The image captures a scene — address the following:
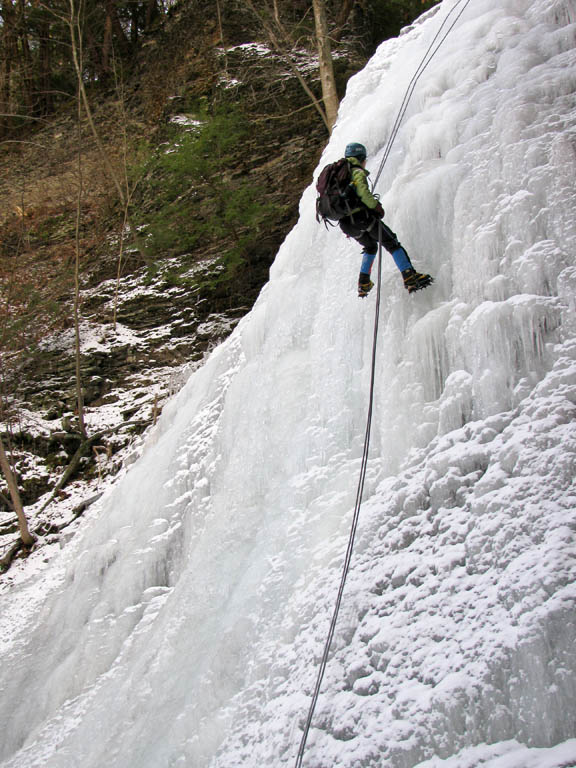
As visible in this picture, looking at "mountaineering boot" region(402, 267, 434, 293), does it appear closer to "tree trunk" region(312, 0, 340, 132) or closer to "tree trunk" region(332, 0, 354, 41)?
"tree trunk" region(312, 0, 340, 132)

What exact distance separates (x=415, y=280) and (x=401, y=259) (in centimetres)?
18

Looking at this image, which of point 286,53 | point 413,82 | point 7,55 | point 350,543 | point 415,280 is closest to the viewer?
point 350,543

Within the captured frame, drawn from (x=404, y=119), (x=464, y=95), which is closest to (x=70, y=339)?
(x=404, y=119)

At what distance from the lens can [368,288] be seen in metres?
3.38

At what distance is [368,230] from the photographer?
3330 millimetres

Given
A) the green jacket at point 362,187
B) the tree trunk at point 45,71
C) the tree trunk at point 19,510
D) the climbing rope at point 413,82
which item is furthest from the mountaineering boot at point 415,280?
the tree trunk at point 45,71

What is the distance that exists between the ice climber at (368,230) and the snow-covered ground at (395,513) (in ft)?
0.51

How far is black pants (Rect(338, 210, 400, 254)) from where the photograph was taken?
322 centimetres

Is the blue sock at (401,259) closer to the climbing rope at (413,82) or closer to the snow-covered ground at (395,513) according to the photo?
the snow-covered ground at (395,513)

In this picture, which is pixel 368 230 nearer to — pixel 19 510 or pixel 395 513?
pixel 395 513

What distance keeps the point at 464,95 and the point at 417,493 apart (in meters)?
2.61

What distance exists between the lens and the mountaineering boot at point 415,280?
9.93ft

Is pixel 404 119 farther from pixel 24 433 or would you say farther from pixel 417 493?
pixel 24 433

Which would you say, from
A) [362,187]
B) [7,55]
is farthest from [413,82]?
[7,55]
